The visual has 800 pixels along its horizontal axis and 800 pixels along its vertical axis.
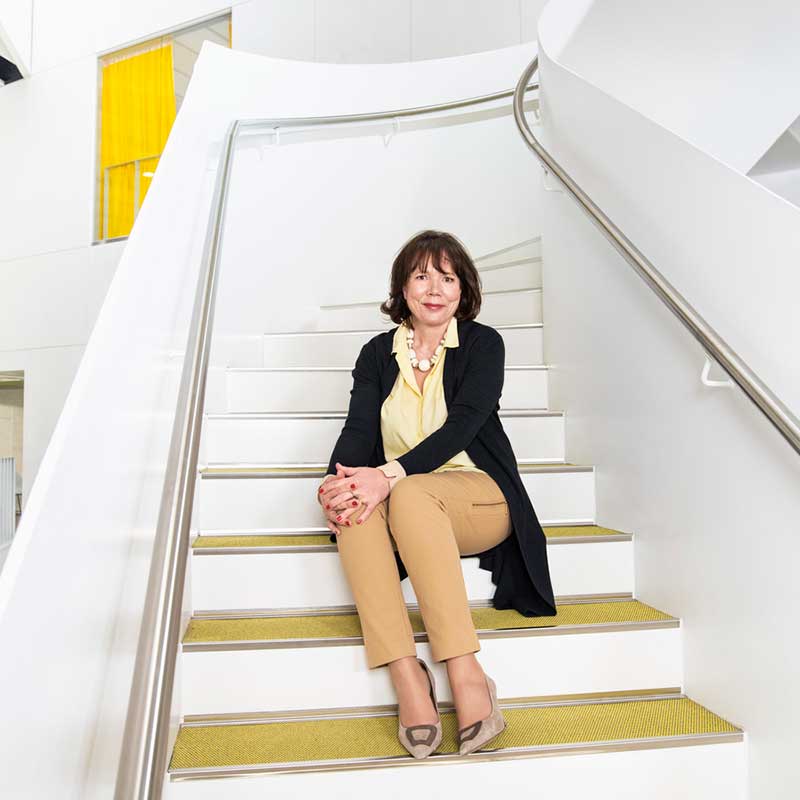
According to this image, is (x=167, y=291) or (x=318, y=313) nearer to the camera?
(x=167, y=291)

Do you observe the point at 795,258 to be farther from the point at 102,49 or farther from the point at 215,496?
the point at 102,49

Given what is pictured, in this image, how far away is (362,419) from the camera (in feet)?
6.40

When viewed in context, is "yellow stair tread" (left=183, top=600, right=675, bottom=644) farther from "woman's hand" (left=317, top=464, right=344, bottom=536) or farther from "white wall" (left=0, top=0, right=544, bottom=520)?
"white wall" (left=0, top=0, right=544, bottom=520)

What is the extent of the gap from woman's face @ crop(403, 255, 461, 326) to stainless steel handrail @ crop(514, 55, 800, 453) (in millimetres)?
404

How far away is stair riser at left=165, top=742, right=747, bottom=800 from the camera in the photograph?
1.40m

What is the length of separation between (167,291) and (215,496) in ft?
2.02

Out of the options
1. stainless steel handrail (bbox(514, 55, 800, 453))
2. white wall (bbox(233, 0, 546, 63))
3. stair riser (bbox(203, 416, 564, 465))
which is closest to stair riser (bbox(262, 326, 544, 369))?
stair riser (bbox(203, 416, 564, 465))

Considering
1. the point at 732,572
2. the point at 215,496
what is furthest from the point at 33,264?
the point at 732,572

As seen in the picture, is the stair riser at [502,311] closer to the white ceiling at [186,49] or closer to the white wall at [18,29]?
the white ceiling at [186,49]

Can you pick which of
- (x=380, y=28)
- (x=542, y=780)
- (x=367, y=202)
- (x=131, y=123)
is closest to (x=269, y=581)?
(x=542, y=780)

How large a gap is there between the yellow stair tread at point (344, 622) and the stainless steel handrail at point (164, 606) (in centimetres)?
58

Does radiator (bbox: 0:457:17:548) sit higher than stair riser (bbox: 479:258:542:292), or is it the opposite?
stair riser (bbox: 479:258:542:292)

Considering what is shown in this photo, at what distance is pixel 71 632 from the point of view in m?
0.95

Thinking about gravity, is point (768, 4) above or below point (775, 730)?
above
